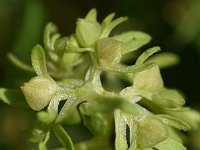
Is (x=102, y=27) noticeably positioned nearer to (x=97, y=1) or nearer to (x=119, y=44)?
(x=119, y=44)

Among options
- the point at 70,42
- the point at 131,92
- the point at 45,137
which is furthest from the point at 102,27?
the point at 45,137

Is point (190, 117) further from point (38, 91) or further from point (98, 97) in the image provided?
point (38, 91)

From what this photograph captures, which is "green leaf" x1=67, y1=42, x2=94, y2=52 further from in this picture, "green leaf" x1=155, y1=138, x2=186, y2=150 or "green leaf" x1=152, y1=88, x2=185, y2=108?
"green leaf" x1=155, y1=138, x2=186, y2=150

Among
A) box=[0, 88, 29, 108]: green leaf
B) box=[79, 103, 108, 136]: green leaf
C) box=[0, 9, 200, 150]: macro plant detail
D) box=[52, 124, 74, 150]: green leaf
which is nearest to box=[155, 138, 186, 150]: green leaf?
box=[0, 9, 200, 150]: macro plant detail

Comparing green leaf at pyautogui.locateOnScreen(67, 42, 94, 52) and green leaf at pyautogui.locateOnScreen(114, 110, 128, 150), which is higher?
green leaf at pyautogui.locateOnScreen(67, 42, 94, 52)

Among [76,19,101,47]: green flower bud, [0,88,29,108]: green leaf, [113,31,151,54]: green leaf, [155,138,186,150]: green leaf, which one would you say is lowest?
[155,138,186,150]: green leaf

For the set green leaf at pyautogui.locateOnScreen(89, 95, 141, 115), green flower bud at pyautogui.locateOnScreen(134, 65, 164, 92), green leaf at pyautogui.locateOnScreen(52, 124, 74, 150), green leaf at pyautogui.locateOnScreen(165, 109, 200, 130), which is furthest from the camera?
green leaf at pyautogui.locateOnScreen(165, 109, 200, 130)

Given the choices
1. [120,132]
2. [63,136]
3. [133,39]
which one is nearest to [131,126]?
[120,132]
